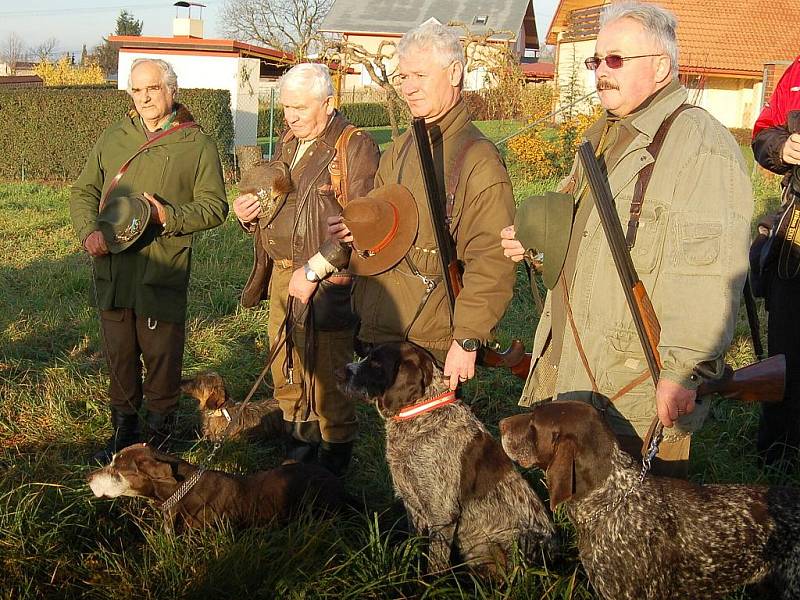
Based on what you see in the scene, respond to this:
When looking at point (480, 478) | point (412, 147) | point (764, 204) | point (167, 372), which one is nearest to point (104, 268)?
point (167, 372)

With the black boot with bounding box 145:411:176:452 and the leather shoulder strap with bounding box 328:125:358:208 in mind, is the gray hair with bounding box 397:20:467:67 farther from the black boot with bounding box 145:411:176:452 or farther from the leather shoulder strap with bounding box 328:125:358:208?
the black boot with bounding box 145:411:176:452

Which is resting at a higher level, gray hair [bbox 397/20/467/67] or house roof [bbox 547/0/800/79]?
house roof [bbox 547/0/800/79]

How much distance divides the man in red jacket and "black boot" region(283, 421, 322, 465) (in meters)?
2.60

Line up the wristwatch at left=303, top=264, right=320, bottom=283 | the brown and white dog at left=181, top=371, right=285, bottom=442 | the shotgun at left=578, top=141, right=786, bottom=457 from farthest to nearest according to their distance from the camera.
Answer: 1. the brown and white dog at left=181, top=371, right=285, bottom=442
2. the wristwatch at left=303, top=264, right=320, bottom=283
3. the shotgun at left=578, top=141, right=786, bottom=457

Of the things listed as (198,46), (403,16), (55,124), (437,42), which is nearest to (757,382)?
(437,42)

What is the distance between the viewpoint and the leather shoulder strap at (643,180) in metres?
3.01

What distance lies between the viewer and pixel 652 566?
10.5 feet

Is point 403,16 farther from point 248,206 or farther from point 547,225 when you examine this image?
point 547,225

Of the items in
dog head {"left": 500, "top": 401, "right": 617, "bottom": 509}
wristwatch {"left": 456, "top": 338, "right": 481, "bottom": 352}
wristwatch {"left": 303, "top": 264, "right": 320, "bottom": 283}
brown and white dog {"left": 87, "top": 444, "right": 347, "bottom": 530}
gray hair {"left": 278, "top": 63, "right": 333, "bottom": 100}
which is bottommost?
brown and white dog {"left": 87, "top": 444, "right": 347, "bottom": 530}

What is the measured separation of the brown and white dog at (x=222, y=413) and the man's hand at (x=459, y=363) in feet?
7.38

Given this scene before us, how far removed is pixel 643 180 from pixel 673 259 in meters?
0.31

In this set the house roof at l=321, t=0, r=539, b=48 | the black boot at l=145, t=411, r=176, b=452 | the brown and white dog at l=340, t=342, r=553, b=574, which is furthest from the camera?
Result: the house roof at l=321, t=0, r=539, b=48

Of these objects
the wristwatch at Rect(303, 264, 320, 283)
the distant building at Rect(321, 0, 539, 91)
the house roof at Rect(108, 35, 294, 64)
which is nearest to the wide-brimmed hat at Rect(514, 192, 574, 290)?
the wristwatch at Rect(303, 264, 320, 283)

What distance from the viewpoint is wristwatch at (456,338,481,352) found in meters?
3.52
